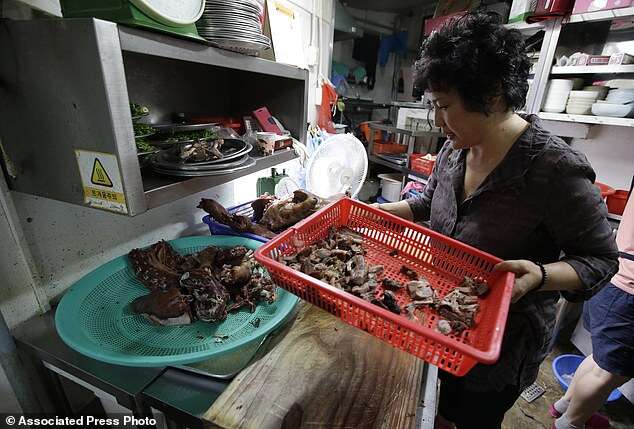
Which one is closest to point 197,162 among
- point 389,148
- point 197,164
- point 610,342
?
point 197,164

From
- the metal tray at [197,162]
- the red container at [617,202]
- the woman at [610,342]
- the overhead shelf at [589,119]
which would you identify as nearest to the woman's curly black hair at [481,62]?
the metal tray at [197,162]

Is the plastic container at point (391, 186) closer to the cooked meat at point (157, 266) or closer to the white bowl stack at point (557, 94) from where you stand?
the white bowl stack at point (557, 94)

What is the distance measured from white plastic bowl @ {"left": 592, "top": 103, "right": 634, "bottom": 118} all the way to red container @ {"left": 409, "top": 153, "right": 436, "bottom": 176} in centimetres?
111

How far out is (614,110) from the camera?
6.29 ft

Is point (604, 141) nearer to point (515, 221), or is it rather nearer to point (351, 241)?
point (515, 221)

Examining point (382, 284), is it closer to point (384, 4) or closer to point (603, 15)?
point (603, 15)

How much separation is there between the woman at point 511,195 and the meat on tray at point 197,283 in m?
0.79

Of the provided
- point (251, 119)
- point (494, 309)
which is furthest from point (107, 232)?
point (494, 309)

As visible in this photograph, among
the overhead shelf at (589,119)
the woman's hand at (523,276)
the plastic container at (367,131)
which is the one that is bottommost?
the woman's hand at (523,276)

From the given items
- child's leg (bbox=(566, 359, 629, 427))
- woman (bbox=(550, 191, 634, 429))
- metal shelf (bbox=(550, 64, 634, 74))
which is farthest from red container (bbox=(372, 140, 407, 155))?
Answer: child's leg (bbox=(566, 359, 629, 427))

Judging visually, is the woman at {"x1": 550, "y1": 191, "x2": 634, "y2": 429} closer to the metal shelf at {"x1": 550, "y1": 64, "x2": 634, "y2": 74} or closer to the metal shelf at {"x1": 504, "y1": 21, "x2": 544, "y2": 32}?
the metal shelf at {"x1": 550, "y1": 64, "x2": 634, "y2": 74}

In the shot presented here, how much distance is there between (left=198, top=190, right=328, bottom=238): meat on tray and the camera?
1343 millimetres

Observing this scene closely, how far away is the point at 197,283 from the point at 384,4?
4.70 m

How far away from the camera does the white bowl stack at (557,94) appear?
219cm
